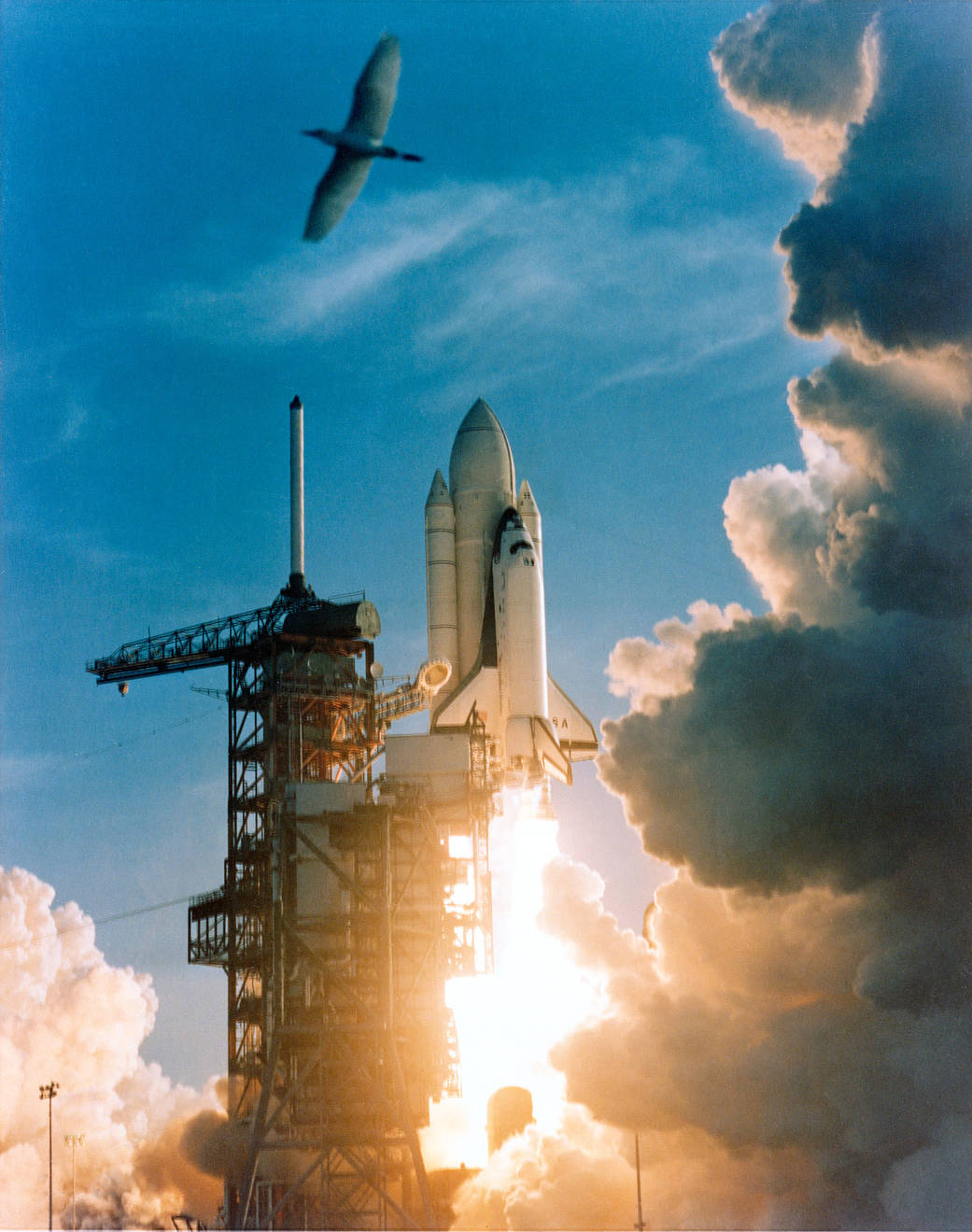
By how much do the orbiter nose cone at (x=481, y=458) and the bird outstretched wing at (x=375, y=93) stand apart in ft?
124

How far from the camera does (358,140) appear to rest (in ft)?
172

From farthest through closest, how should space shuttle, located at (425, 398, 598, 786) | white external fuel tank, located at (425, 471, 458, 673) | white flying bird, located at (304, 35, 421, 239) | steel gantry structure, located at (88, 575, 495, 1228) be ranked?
white external fuel tank, located at (425, 471, 458, 673) → space shuttle, located at (425, 398, 598, 786) → steel gantry structure, located at (88, 575, 495, 1228) → white flying bird, located at (304, 35, 421, 239)

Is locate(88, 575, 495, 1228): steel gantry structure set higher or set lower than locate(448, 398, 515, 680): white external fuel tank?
lower

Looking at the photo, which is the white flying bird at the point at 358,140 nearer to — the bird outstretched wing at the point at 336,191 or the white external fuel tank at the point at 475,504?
the bird outstretched wing at the point at 336,191

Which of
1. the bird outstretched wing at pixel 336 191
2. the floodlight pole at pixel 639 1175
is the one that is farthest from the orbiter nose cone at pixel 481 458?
the bird outstretched wing at pixel 336 191

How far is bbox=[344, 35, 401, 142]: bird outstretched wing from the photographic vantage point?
53.1m

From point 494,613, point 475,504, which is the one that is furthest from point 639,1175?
point 475,504

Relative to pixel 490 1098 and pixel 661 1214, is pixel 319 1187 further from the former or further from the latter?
pixel 661 1214

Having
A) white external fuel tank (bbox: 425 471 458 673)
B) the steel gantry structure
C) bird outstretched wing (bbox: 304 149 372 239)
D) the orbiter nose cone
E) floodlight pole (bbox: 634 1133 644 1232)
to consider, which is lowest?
floodlight pole (bbox: 634 1133 644 1232)

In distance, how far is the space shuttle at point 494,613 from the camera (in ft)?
281

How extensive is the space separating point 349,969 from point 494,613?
58.9 ft

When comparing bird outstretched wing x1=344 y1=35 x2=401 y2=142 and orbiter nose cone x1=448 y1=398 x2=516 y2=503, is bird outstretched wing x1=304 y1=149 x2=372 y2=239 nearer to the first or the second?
bird outstretched wing x1=344 y1=35 x2=401 y2=142

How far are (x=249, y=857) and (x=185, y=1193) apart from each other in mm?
15850

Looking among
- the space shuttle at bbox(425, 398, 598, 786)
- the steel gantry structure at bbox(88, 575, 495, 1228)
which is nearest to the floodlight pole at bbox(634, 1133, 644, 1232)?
the steel gantry structure at bbox(88, 575, 495, 1228)
